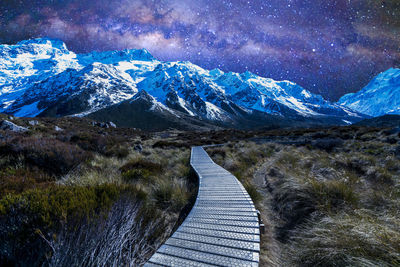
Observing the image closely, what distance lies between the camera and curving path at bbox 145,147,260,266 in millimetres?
2621

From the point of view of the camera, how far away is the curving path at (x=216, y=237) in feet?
8.60

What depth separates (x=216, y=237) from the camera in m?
3.20

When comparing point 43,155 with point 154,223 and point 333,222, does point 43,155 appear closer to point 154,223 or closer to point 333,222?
point 154,223

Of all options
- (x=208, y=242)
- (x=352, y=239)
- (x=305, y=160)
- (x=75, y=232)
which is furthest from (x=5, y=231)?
(x=305, y=160)

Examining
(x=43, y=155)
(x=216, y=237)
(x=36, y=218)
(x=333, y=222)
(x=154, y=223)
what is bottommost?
(x=43, y=155)

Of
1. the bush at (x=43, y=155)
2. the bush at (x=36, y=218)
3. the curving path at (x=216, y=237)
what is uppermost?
the bush at (x=36, y=218)

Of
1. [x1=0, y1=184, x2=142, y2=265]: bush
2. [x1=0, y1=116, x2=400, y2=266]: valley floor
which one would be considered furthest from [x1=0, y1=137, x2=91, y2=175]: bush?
[x1=0, y1=184, x2=142, y2=265]: bush

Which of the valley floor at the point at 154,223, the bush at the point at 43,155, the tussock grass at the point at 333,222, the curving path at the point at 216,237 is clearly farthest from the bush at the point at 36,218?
the bush at the point at 43,155

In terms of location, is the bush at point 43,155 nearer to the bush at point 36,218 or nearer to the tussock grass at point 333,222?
the bush at point 36,218

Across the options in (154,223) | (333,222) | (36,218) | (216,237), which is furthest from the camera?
(154,223)

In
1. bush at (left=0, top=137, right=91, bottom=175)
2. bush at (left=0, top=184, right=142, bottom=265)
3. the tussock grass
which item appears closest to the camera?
bush at (left=0, top=184, right=142, bottom=265)

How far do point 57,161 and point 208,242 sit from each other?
23.6 ft

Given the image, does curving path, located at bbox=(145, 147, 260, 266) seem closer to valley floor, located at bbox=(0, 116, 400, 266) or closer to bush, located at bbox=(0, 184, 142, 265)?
valley floor, located at bbox=(0, 116, 400, 266)

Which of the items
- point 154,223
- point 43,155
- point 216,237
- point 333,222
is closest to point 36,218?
point 154,223
